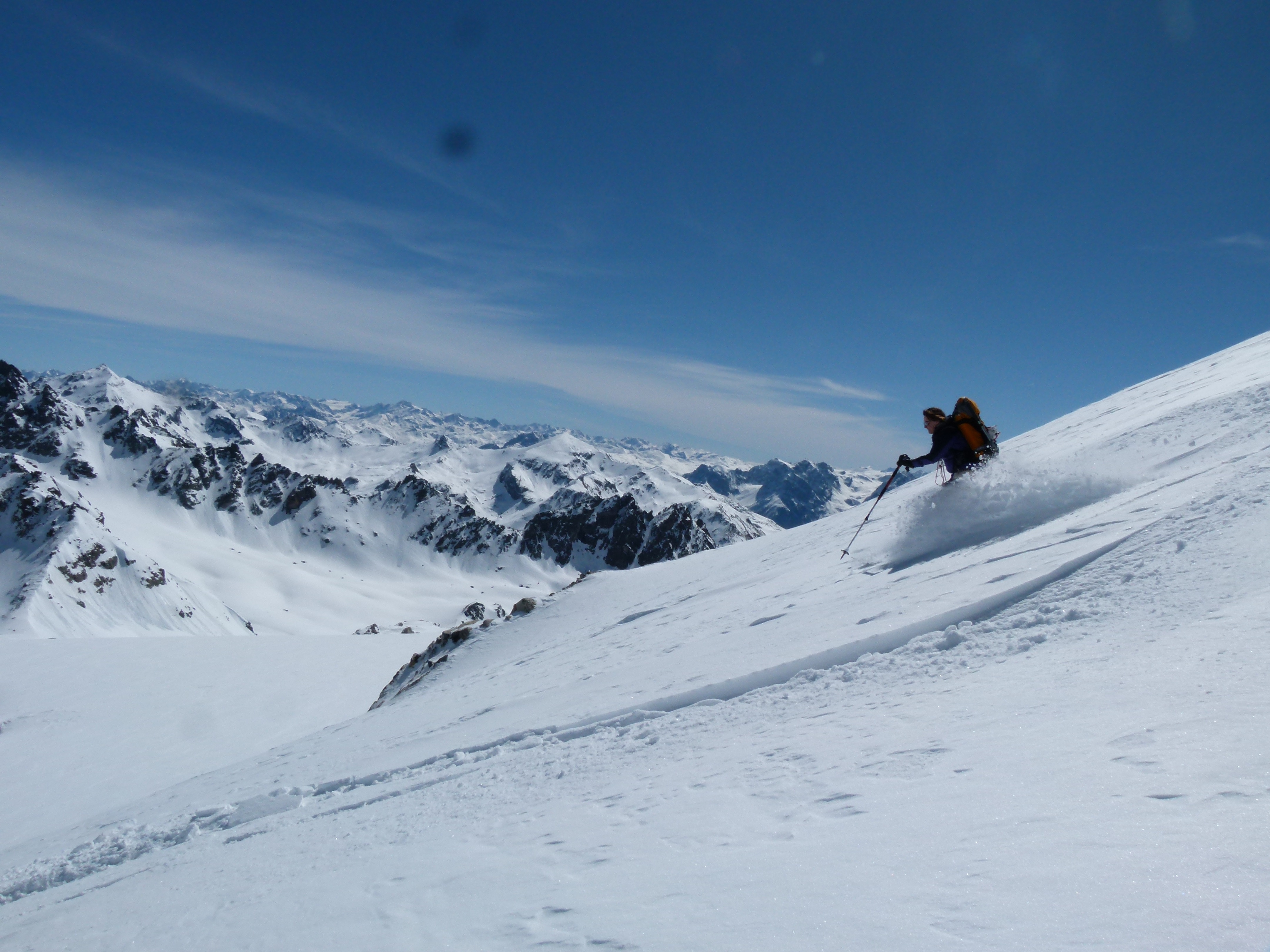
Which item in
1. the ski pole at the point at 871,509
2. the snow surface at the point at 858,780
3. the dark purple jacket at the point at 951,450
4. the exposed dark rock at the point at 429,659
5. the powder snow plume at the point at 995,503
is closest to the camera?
the snow surface at the point at 858,780

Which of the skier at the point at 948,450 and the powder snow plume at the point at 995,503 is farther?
the skier at the point at 948,450

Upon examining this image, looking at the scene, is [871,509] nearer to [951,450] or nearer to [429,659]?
[951,450]

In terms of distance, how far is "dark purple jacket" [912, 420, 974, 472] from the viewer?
1203cm

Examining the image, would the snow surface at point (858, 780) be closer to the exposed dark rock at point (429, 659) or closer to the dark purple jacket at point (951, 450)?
the dark purple jacket at point (951, 450)

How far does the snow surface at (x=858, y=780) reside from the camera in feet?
10.7

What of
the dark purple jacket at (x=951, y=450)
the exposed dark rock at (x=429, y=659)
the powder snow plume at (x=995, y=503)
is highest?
the dark purple jacket at (x=951, y=450)

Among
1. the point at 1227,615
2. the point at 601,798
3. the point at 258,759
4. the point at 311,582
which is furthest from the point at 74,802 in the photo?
the point at 311,582

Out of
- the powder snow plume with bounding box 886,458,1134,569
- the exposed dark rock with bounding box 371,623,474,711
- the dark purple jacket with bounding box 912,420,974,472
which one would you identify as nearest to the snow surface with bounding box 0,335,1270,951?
the powder snow plume with bounding box 886,458,1134,569

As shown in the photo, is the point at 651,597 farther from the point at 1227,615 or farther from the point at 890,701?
the point at 1227,615

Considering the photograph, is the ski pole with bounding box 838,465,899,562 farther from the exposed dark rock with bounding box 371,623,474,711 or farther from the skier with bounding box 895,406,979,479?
the exposed dark rock with bounding box 371,623,474,711

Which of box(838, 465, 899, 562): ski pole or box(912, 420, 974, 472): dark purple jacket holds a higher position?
box(912, 420, 974, 472): dark purple jacket

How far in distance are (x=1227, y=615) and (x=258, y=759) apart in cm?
1749

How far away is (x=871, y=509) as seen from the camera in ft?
53.1

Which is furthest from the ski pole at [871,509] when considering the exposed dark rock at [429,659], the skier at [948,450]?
the exposed dark rock at [429,659]
